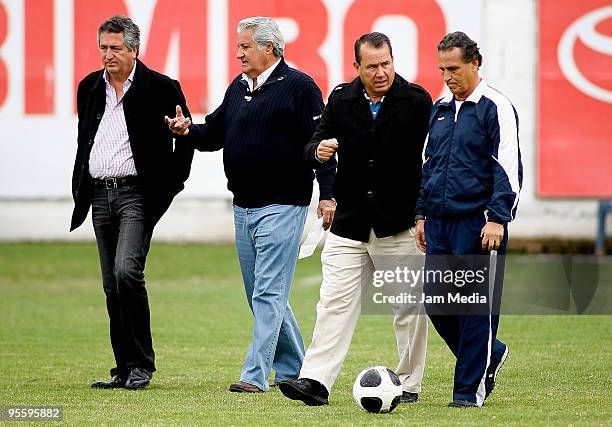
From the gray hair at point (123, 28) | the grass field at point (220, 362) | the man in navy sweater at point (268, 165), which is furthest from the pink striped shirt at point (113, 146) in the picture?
the grass field at point (220, 362)

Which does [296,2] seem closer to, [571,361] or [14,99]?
[14,99]

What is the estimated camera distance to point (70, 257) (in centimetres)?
2031

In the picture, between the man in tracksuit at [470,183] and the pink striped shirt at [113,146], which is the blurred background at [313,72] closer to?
the pink striped shirt at [113,146]

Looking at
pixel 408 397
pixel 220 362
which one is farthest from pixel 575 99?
pixel 408 397

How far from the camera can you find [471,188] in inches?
287

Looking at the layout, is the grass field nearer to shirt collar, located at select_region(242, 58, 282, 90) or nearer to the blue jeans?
the blue jeans

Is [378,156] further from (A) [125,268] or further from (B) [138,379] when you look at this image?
(B) [138,379]

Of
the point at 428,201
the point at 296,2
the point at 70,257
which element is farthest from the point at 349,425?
the point at 296,2

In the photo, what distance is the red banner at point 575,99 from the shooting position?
21.2 m

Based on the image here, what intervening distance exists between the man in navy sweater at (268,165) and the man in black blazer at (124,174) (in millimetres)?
271

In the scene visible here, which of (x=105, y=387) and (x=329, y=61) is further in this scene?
(x=329, y=61)

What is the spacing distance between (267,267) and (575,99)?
13.6 metres

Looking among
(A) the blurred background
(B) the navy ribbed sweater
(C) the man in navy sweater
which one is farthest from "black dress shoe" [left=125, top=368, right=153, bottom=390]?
(A) the blurred background

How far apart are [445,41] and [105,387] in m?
3.22
